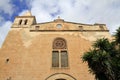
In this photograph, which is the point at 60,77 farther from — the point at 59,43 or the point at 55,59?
the point at 59,43

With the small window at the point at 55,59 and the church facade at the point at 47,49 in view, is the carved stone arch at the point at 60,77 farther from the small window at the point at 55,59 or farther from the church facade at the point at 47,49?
the small window at the point at 55,59

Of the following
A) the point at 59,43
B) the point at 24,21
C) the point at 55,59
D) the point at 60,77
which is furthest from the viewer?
the point at 24,21

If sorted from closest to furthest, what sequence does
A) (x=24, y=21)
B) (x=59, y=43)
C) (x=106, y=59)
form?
(x=106, y=59)
(x=59, y=43)
(x=24, y=21)

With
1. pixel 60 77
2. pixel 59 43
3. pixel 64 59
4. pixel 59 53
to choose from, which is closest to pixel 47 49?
pixel 59 53

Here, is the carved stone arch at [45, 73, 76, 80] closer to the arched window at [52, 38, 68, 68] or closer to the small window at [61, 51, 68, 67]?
the arched window at [52, 38, 68, 68]

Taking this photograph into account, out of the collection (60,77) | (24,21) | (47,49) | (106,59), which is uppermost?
(24,21)

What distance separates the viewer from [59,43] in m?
18.8

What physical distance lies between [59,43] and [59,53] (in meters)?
1.22

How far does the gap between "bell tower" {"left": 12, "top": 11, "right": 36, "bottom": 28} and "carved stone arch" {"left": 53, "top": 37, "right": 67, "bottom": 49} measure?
150 inches

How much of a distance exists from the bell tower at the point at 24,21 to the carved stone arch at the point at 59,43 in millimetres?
3809

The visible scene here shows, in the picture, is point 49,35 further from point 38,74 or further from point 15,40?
point 38,74

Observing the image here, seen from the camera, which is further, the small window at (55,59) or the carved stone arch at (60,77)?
the small window at (55,59)

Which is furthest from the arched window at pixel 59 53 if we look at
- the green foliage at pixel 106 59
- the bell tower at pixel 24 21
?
the green foliage at pixel 106 59

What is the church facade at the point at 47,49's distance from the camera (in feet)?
53.8
